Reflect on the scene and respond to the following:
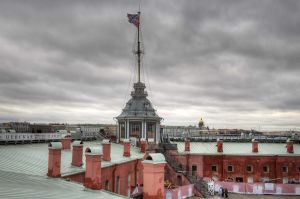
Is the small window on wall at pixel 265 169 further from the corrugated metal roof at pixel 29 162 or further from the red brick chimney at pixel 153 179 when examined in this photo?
the red brick chimney at pixel 153 179

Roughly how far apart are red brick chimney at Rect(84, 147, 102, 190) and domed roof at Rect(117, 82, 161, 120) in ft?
102

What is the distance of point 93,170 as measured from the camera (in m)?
20.1

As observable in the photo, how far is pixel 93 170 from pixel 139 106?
32913mm

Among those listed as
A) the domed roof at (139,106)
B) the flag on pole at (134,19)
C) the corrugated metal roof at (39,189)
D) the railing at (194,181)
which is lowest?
the railing at (194,181)

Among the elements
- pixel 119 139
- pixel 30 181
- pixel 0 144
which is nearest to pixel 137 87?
pixel 119 139

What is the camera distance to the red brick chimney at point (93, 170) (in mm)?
19781

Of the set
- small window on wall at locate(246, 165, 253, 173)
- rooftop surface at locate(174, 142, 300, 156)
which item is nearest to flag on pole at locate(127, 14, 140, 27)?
rooftop surface at locate(174, 142, 300, 156)

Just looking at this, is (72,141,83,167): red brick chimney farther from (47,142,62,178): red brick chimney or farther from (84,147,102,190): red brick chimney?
(84,147,102,190): red brick chimney

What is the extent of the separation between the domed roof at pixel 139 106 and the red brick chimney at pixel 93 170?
31.0 metres

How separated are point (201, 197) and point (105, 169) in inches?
638

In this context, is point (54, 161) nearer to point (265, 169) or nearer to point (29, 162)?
point (29, 162)

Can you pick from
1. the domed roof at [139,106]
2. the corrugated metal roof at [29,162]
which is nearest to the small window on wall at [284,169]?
the domed roof at [139,106]

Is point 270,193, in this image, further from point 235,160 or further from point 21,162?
point 21,162

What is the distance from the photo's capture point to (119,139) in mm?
53281
